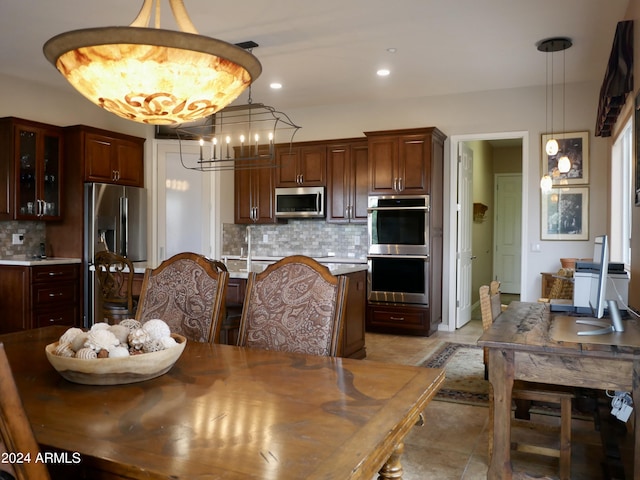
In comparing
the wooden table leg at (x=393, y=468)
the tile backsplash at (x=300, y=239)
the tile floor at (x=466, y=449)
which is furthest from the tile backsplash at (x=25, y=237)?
the wooden table leg at (x=393, y=468)

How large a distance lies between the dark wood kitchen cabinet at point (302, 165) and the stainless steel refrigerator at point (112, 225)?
5.78 ft

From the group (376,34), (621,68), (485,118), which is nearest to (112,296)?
(376,34)

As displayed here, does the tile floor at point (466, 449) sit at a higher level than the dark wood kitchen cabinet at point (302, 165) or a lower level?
lower

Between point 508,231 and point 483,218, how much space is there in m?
1.22

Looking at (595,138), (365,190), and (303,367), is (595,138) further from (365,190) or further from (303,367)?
(303,367)

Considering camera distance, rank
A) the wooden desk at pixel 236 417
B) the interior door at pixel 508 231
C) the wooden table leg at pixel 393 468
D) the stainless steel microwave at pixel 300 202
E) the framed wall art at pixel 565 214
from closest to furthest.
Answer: the wooden desk at pixel 236 417 < the wooden table leg at pixel 393 468 < the framed wall art at pixel 565 214 < the stainless steel microwave at pixel 300 202 < the interior door at pixel 508 231

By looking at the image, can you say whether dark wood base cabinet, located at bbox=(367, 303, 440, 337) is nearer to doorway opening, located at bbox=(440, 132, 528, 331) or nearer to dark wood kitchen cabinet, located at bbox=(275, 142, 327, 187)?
doorway opening, located at bbox=(440, 132, 528, 331)

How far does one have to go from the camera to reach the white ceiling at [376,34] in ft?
12.8

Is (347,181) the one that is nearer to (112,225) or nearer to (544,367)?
(112,225)

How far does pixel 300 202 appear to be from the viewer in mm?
6785

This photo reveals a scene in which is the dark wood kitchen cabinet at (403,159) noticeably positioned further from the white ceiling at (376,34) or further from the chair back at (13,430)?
the chair back at (13,430)

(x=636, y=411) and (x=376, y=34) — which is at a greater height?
(x=376, y=34)

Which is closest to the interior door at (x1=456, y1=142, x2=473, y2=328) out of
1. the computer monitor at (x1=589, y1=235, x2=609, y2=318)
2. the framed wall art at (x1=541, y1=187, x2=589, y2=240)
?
the framed wall art at (x1=541, y1=187, x2=589, y2=240)

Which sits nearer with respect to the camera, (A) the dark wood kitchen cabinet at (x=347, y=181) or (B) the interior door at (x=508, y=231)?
(A) the dark wood kitchen cabinet at (x=347, y=181)
